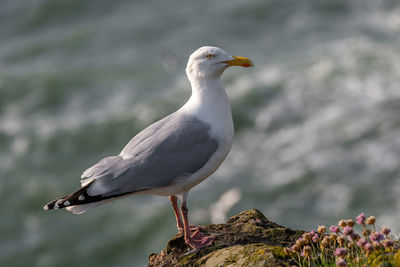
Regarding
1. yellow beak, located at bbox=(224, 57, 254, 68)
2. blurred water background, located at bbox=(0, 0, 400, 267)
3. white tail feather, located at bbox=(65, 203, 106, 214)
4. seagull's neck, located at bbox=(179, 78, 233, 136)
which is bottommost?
white tail feather, located at bbox=(65, 203, 106, 214)

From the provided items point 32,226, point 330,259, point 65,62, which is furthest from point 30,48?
point 330,259

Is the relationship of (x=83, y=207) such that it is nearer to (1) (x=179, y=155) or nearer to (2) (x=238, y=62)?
(1) (x=179, y=155)

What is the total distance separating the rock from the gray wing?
2.42 feet

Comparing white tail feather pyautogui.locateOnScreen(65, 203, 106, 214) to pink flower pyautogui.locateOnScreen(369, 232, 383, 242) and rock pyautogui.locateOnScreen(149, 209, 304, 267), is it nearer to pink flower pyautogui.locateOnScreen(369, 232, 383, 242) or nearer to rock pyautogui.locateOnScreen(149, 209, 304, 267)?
rock pyautogui.locateOnScreen(149, 209, 304, 267)

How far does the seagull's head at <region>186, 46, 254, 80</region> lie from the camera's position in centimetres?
617

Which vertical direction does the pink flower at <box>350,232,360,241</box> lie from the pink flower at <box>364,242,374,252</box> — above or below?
above

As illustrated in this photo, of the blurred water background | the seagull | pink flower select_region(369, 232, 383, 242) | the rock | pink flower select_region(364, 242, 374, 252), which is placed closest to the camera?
pink flower select_region(364, 242, 374, 252)

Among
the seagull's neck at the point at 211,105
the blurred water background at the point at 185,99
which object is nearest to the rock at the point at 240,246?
the seagull's neck at the point at 211,105

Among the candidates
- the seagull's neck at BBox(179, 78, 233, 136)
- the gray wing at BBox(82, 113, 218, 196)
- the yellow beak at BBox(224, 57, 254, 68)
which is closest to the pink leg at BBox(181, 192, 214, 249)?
the gray wing at BBox(82, 113, 218, 196)

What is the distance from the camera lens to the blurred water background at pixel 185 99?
14.5 m

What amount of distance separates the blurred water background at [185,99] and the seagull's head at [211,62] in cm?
790

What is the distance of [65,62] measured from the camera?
69.0 feet

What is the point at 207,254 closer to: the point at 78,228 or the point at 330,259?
the point at 330,259

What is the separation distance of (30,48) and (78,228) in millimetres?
8980
